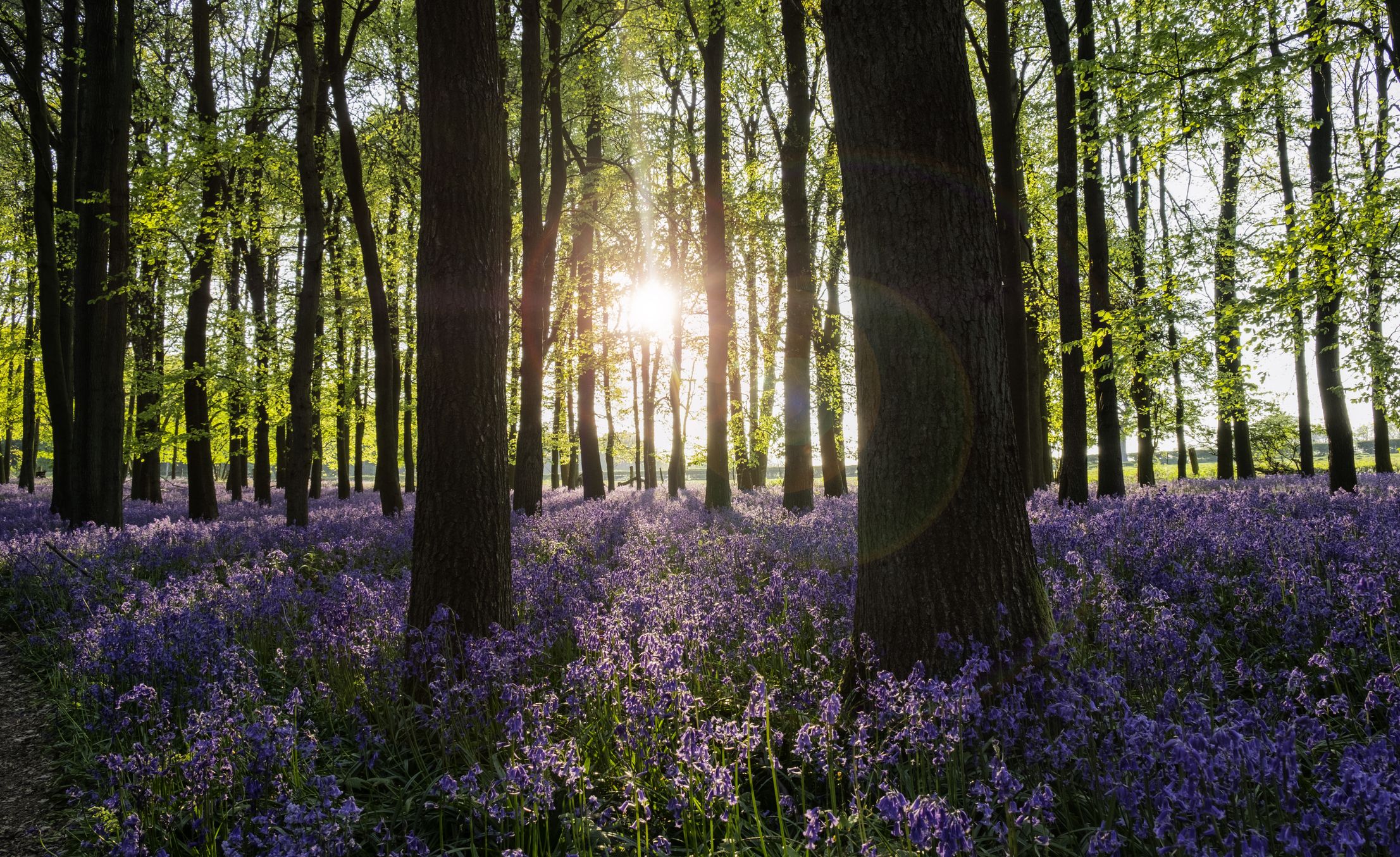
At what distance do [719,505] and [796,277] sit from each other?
4.68m

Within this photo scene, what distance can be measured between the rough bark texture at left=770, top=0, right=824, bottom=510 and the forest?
113 mm

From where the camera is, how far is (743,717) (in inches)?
119

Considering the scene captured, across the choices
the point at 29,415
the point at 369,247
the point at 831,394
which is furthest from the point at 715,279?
the point at 29,415

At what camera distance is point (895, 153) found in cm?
390

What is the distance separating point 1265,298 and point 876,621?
9.27m

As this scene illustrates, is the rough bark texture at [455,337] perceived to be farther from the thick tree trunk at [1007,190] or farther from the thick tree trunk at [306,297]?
the thick tree trunk at [1007,190]

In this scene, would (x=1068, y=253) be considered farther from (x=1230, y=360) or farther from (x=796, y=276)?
(x=1230, y=360)

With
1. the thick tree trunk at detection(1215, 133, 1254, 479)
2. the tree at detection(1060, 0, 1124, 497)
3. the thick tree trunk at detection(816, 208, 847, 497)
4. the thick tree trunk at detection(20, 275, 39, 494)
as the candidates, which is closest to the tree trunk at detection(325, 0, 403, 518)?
the thick tree trunk at detection(816, 208, 847, 497)

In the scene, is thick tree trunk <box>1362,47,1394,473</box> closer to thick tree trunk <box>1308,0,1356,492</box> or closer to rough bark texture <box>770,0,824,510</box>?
thick tree trunk <box>1308,0,1356,492</box>

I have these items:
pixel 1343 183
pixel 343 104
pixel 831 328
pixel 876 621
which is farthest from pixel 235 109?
pixel 1343 183

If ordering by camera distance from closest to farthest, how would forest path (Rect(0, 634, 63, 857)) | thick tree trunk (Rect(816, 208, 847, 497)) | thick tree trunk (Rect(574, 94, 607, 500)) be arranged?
forest path (Rect(0, 634, 63, 857))
thick tree trunk (Rect(816, 208, 847, 497))
thick tree trunk (Rect(574, 94, 607, 500))

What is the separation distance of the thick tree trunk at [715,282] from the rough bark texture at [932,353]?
34.4 ft

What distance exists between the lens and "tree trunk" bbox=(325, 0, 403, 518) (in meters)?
11.3

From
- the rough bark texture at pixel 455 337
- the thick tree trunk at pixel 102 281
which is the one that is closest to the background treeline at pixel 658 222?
the thick tree trunk at pixel 102 281
